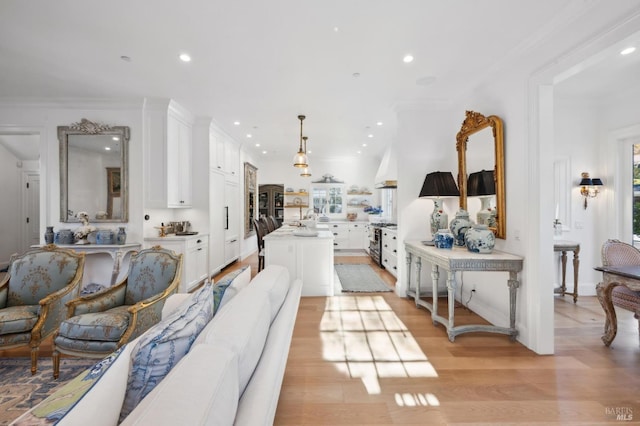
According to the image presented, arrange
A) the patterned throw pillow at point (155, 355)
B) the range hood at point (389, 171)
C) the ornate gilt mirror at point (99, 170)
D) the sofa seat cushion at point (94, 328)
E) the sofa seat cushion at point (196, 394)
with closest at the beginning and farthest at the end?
the sofa seat cushion at point (196, 394)
the patterned throw pillow at point (155, 355)
the sofa seat cushion at point (94, 328)
the ornate gilt mirror at point (99, 170)
the range hood at point (389, 171)

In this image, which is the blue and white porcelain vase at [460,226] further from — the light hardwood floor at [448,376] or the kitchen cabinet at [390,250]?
the kitchen cabinet at [390,250]

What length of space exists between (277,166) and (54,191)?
5503mm

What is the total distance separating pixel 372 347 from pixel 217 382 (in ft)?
7.07

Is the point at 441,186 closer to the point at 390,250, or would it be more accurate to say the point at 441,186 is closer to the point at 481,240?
the point at 481,240

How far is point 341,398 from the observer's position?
1.90 m

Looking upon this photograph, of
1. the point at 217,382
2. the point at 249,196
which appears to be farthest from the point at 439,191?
the point at 249,196

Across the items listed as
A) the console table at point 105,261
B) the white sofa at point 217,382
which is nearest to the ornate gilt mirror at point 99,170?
the console table at point 105,261

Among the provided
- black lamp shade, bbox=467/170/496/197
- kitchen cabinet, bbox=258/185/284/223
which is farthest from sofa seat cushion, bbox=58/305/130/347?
kitchen cabinet, bbox=258/185/284/223

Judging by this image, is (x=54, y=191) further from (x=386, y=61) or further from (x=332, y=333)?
(x=386, y=61)

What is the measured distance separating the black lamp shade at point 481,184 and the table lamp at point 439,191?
9.1 inches

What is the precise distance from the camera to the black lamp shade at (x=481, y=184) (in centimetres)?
301

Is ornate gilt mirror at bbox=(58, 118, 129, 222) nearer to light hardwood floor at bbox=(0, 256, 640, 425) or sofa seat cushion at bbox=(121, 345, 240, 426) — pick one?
light hardwood floor at bbox=(0, 256, 640, 425)

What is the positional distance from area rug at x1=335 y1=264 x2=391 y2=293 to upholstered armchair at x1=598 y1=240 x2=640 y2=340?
253cm

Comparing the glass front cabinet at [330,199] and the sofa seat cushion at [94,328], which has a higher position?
the glass front cabinet at [330,199]
